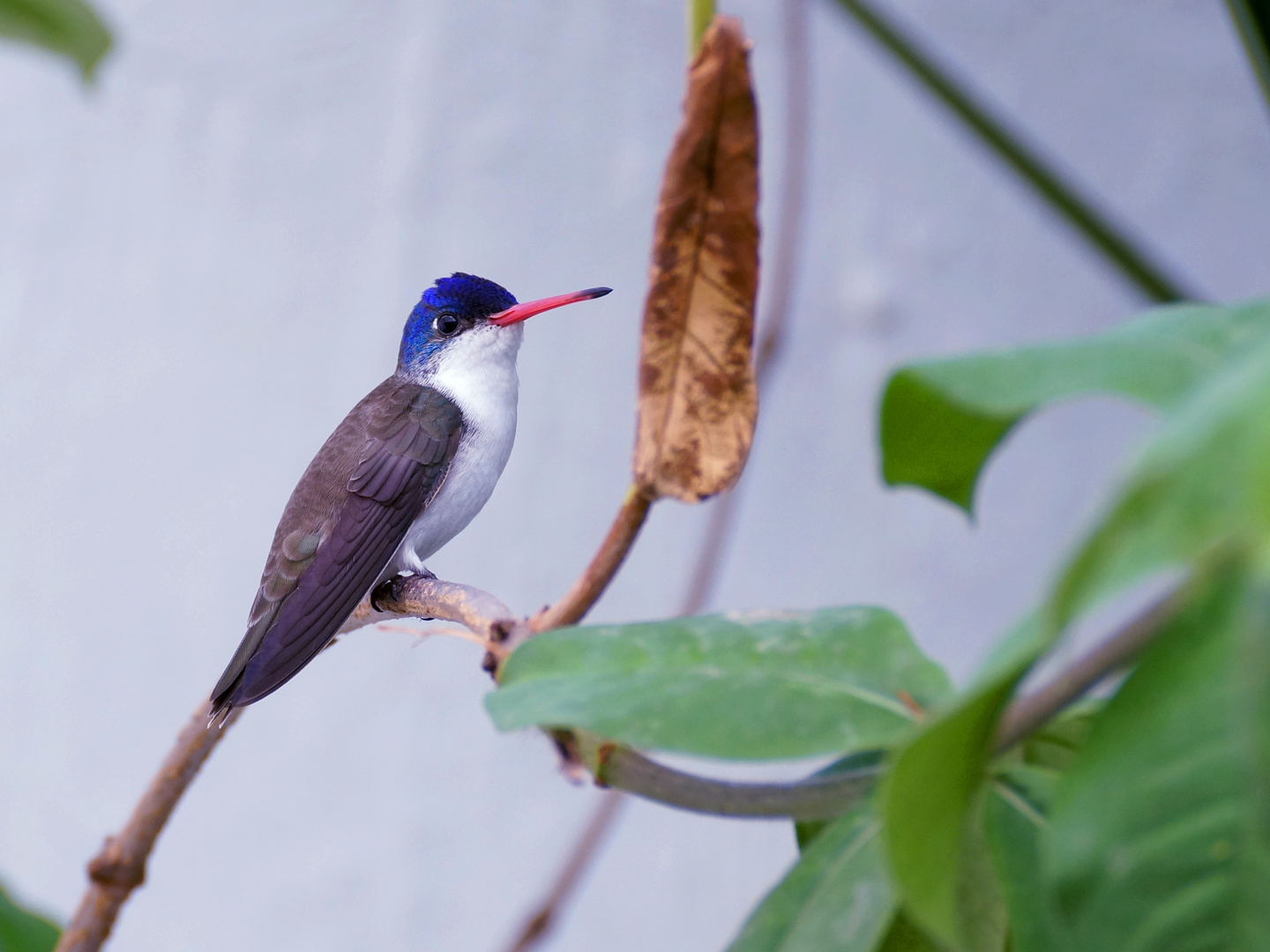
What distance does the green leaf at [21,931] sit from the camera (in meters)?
0.40

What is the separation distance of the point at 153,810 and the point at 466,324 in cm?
18

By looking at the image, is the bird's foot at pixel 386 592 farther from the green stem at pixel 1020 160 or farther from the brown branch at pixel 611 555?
the green stem at pixel 1020 160

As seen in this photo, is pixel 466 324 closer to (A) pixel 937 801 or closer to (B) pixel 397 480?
(B) pixel 397 480

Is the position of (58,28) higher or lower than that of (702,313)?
higher

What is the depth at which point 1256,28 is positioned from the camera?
0.31 m

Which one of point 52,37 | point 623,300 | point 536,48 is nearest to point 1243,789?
point 52,37

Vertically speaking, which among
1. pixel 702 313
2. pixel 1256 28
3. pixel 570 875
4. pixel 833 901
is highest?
pixel 1256 28

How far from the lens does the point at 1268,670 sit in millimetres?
115

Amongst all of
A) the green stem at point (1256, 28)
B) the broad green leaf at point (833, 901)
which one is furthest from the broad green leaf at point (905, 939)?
the green stem at point (1256, 28)

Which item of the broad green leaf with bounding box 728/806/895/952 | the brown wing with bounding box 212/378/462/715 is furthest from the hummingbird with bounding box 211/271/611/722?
the broad green leaf with bounding box 728/806/895/952

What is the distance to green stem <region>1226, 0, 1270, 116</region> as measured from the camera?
306 millimetres

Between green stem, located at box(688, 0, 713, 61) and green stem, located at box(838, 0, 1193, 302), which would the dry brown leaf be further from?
green stem, located at box(838, 0, 1193, 302)

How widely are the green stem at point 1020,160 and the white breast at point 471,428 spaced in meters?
0.20

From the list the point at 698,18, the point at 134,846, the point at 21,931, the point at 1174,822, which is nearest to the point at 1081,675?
the point at 1174,822
